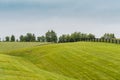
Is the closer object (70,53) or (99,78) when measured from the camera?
(99,78)

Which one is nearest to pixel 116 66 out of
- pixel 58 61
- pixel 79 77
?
pixel 79 77

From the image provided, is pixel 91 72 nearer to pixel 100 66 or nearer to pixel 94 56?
pixel 100 66

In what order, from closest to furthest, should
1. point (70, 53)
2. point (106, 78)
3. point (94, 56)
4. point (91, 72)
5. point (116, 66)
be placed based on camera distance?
point (106, 78) < point (91, 72) < point (116, 66) < point (94, 56) < point (70, 53)

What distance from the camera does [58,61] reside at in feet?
163

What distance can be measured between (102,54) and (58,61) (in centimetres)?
844

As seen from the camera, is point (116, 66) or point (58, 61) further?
point (58, 61)

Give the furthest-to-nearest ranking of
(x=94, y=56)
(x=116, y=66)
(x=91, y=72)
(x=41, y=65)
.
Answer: (x=94, y=56) → (x=41, y=65) → (x=116, y=66) → (x=91, y=72)

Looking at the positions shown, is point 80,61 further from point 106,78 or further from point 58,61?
point 106,78

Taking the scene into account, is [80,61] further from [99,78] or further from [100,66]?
[99,78]

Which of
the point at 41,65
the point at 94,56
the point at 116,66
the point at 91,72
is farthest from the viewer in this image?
the point at 94,56

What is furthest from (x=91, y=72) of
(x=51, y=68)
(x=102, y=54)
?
(x=102, y=54)

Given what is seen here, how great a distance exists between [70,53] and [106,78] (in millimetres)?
21160

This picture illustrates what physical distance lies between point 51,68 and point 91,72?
6900mm

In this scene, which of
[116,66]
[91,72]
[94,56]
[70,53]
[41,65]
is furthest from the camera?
[70,53]
